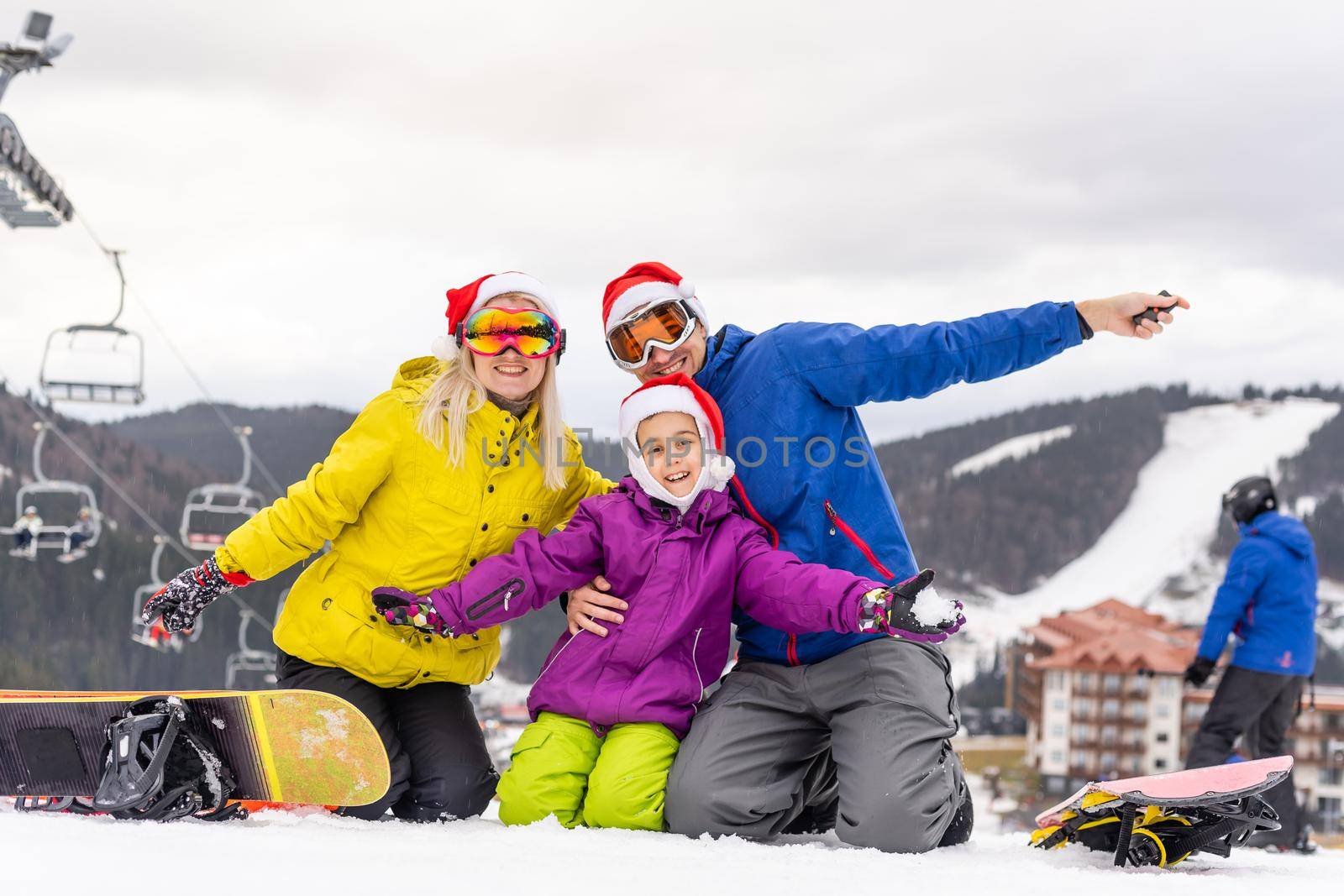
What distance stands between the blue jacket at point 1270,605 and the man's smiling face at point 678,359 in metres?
3.90

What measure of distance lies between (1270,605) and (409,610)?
4854 millimetres

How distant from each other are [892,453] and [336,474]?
51.5 m

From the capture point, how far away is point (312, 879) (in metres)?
2.07

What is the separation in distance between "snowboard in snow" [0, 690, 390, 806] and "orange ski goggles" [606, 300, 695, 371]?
1.25m

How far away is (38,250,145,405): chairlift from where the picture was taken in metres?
9.17

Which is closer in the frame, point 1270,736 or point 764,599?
point 764,599

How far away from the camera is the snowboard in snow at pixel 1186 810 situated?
262cm

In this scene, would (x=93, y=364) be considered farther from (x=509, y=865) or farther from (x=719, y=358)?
(x=509, y=865)

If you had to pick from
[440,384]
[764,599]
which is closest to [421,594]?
[440,384]

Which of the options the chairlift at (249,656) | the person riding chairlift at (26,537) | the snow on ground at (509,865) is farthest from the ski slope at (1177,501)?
the snow on ground at (509,865)

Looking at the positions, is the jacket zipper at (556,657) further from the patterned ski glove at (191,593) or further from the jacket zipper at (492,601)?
the patterned ski glove at (191,593)

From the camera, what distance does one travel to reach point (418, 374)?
3.45m

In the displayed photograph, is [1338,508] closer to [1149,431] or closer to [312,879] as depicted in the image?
[1149,431]

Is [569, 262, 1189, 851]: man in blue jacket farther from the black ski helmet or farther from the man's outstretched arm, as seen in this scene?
the black ski helmet
